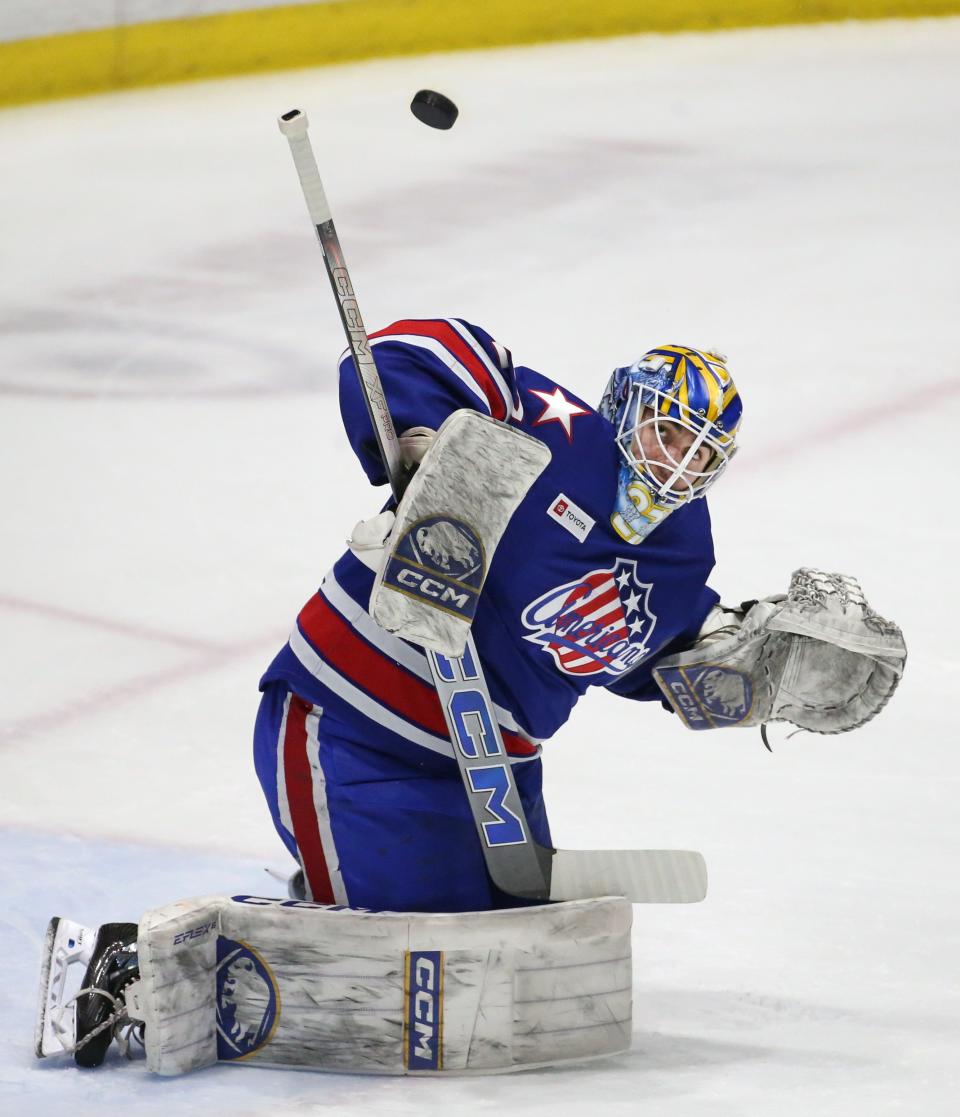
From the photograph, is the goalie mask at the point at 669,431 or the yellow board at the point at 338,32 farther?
the yellow board at the point at 338,32

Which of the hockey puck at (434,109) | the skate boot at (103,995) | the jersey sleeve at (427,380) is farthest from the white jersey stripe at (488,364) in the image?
the skate boot at (103,995)

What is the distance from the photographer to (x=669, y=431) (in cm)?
228

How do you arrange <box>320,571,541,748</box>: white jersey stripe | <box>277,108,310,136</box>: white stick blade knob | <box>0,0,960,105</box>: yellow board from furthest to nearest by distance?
<box>0,0,960,105</box>: yellow board
<box>320,571,541,748</box>: white jersey stripe
<box>277,108,310,136</box>: white stick blade knob

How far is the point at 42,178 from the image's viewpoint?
6211 mm

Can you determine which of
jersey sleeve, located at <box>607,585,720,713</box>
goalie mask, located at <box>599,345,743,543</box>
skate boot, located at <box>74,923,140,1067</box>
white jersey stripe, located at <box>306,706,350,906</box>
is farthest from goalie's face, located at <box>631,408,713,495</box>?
skate boot, located at <box>74,923,140,1067</box>

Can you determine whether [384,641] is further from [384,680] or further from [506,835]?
[506,835]

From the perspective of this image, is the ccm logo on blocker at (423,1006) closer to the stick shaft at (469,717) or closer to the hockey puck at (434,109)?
the stick shaft at (469,717)

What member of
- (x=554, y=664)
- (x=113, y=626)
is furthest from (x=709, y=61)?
(x=554, y=664)

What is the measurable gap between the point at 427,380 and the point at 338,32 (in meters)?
4.92

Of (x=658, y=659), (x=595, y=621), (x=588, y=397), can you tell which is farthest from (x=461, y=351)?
(x=588, y=397)

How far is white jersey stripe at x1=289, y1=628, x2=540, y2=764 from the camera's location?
2.38 metres

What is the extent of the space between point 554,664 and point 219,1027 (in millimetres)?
592

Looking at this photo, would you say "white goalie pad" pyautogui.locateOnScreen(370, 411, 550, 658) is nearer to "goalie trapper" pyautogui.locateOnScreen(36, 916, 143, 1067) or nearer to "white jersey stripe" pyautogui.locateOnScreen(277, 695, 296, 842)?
"white jersey stripe" pyautogui.locateOnScreen(277, 695, 296, 842)

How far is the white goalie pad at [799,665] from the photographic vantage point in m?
2.45
